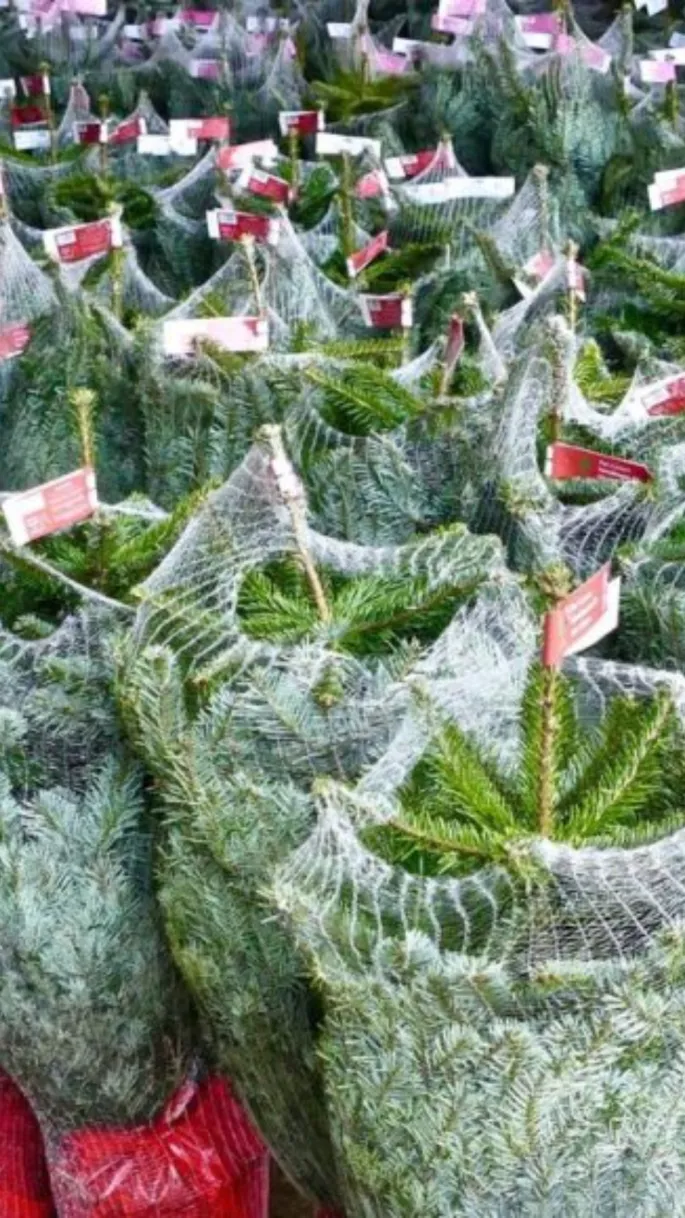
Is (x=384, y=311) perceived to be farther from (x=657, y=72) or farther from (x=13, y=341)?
Result: (x=657, y=72)

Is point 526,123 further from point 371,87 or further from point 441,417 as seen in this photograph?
point 441,417

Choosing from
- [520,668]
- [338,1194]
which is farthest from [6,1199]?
[520,668]

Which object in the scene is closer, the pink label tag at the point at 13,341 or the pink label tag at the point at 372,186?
the pink label tag at the point at 13,341

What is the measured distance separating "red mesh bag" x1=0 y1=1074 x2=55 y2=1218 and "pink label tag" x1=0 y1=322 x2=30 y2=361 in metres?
0.92

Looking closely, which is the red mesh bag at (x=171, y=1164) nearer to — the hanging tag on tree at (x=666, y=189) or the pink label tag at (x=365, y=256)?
the pink label tag at (x=365, y=256)

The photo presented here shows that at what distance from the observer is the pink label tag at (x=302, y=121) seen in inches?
118

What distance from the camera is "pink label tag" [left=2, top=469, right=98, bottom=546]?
1.38 metres

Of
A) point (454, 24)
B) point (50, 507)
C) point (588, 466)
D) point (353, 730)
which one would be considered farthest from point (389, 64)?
point (353, 730)

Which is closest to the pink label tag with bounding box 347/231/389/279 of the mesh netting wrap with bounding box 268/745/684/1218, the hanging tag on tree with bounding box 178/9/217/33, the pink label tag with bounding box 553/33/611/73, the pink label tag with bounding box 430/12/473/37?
the pink label tag with bounding box 553/33/611/73

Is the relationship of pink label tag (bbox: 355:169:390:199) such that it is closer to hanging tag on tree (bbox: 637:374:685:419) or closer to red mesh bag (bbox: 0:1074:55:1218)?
hanging tag on tree (bbox: 637:374:685:419)

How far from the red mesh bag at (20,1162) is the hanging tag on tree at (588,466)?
849 mm

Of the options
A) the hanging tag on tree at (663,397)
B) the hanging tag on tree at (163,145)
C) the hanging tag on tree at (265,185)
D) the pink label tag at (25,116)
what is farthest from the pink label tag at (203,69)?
the hanging tag on tree at (663,397)

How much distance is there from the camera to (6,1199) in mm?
1586

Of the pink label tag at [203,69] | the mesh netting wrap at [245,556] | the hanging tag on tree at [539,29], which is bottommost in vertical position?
the pink label tag at [203,69]
